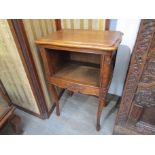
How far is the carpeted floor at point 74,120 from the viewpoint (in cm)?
133

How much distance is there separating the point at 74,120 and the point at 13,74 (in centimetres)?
79

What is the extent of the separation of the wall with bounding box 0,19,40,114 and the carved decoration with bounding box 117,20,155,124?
811 mm

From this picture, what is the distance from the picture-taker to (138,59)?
0.72m

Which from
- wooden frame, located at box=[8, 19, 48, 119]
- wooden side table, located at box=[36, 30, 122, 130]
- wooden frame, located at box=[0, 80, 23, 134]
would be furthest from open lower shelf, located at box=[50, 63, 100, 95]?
wooden frame, located at box=[0, 80, 23, 134]

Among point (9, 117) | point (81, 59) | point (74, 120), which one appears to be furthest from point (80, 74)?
point (9, 117)

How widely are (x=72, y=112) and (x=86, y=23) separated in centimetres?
98

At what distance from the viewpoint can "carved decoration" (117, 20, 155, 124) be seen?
62 cm

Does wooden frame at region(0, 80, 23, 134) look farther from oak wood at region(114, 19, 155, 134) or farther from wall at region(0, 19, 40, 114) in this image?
oak wood at region(114, 19, 155, 134)
